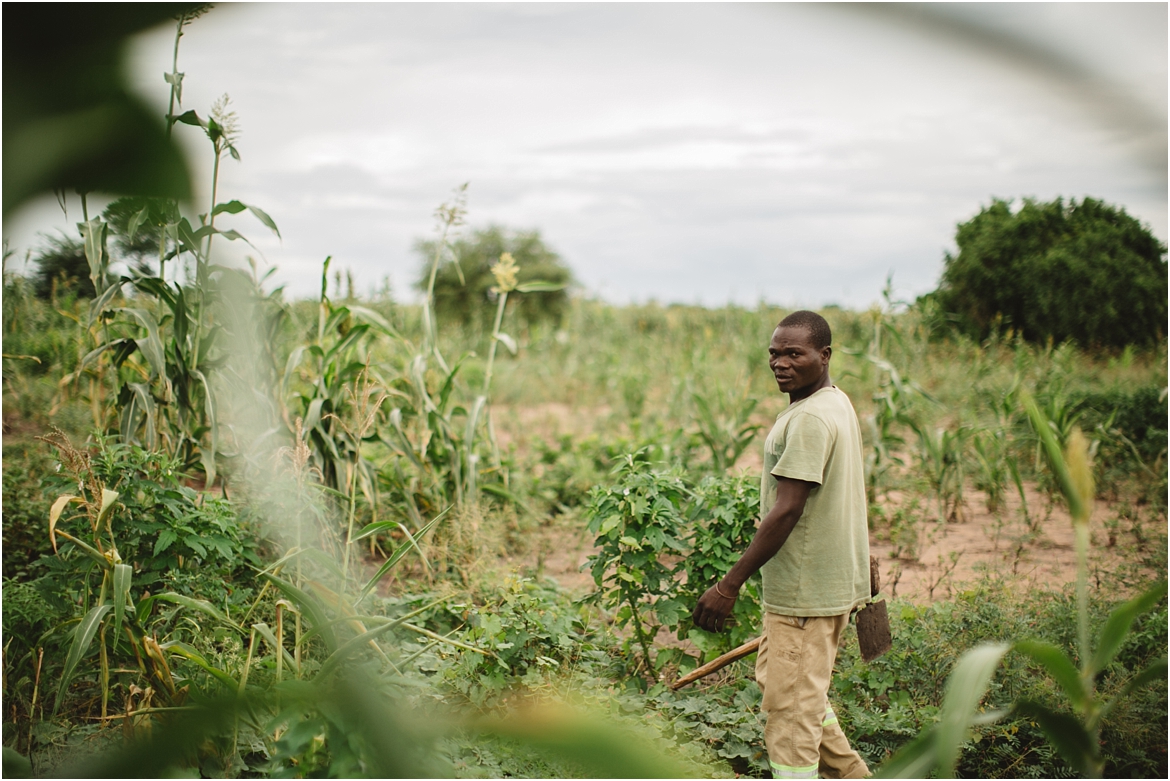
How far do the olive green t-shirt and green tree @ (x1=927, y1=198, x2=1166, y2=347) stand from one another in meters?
5.13

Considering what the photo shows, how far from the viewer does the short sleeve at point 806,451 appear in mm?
1938

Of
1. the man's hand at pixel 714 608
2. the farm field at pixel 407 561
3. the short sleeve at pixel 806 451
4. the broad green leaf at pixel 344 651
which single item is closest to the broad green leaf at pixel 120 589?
the farm field at pixel 407 561

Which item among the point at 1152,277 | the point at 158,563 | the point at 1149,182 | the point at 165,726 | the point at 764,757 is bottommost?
the point at 764,757

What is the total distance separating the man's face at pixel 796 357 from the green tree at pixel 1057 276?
5.08m

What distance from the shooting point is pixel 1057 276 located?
304 inches

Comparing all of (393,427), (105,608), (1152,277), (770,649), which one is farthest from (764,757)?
(1152,277)

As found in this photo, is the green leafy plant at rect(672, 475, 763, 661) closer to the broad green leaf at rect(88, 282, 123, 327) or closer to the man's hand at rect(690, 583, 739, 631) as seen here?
the man's hand at rect(690, 583, 739, 631)

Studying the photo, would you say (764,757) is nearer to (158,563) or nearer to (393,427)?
(158,563)

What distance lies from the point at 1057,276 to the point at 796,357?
23.7ft

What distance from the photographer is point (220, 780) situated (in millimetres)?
1715

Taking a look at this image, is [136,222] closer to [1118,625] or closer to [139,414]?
[1118,625]

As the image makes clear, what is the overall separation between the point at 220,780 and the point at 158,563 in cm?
78

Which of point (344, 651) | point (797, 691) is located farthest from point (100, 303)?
point (344, 651)

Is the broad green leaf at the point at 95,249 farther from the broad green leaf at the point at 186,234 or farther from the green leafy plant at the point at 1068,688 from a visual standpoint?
the green leafy plant at the point at 1068,688
